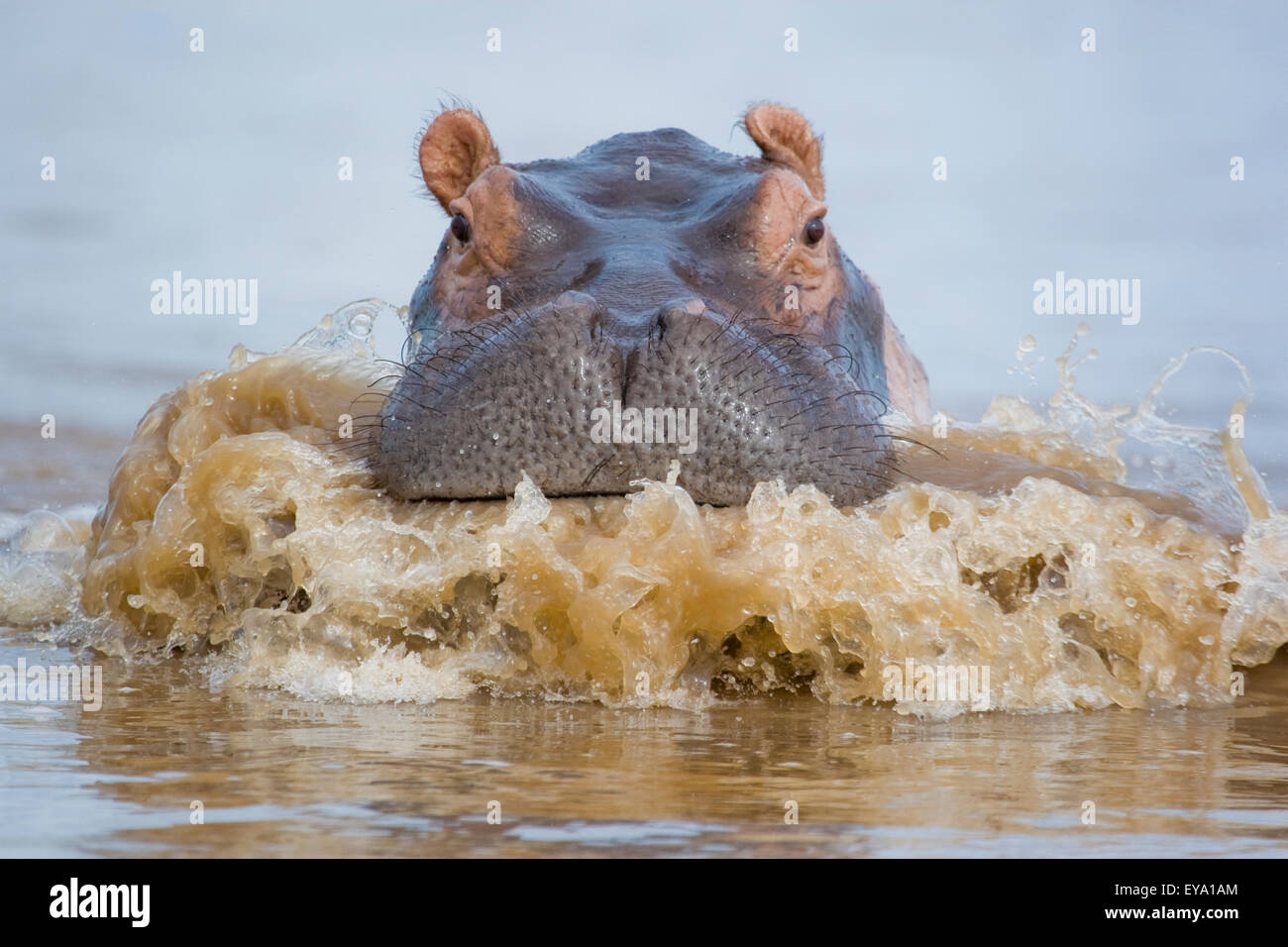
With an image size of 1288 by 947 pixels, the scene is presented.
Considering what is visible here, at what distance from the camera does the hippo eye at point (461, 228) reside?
517cm

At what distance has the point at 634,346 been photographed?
4082 mm

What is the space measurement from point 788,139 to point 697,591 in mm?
2644

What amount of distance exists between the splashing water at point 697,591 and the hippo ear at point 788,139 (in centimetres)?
166

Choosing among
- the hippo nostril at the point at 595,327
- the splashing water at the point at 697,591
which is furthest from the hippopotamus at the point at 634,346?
the splashing water at the point at 697,591

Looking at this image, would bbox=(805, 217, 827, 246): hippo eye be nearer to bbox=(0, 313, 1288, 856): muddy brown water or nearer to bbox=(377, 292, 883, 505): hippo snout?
bbox=(0, 313, 1288, 856): muddy brown water

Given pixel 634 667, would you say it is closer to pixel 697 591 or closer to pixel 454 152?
pixel 697 591

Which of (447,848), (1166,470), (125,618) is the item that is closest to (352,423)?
(125,618)

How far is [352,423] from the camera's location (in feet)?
17.0

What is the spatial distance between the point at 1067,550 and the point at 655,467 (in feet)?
3.84

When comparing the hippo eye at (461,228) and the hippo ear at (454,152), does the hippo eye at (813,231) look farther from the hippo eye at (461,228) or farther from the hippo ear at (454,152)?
the hippo ear at (454,152)

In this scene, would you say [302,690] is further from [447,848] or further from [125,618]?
[447,848]

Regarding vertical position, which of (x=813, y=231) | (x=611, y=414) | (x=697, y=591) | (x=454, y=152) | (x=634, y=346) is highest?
(x=454, y=152)

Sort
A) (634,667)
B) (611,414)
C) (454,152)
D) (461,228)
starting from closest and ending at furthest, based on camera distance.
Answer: (634,667) → (611,414) → (461,228) → (454,152)

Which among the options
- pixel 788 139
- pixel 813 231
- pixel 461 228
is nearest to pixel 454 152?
pixel 461 228
